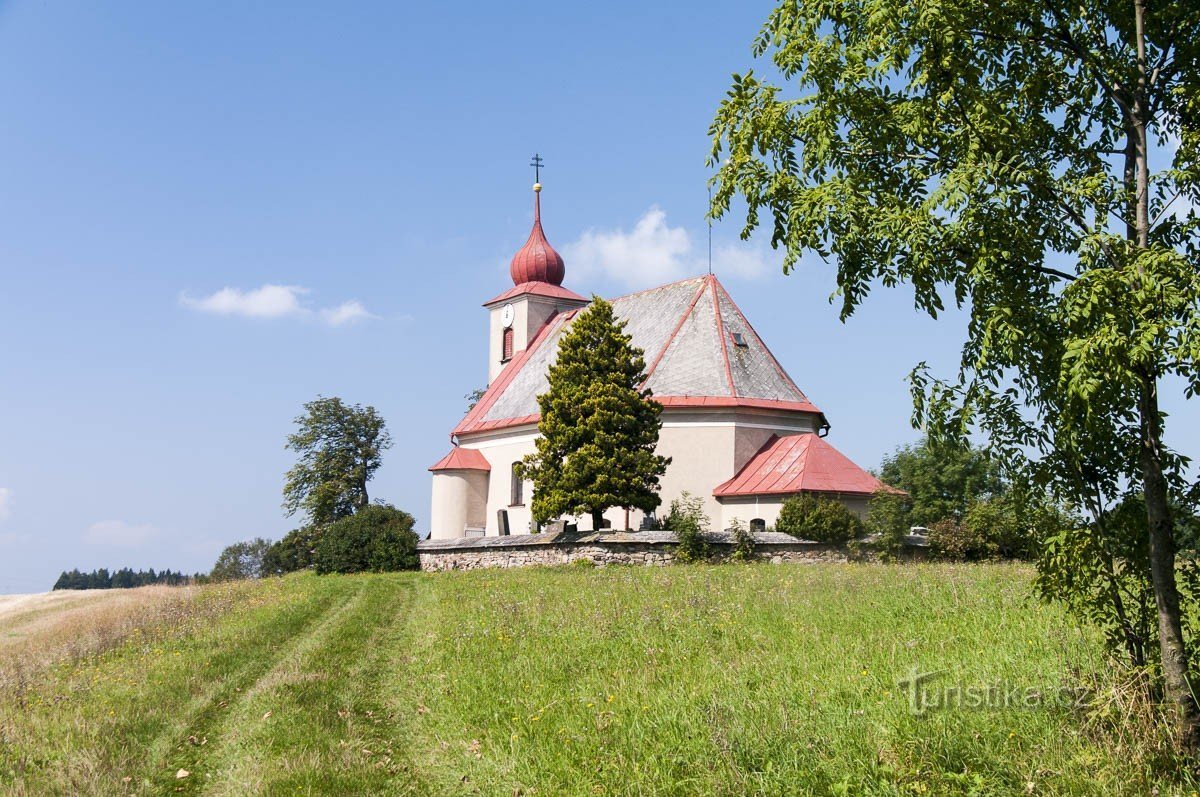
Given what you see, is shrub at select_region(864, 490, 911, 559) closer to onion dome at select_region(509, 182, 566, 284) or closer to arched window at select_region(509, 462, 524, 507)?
arched window at select_region(509, 462, 524, 507)

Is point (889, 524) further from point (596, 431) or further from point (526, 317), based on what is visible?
point (526, 317)

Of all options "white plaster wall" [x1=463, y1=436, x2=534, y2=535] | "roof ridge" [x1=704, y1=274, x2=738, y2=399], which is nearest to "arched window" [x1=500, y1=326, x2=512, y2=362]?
"white plaster wall" [x1=463, y1=436, x2=534, y2=535]

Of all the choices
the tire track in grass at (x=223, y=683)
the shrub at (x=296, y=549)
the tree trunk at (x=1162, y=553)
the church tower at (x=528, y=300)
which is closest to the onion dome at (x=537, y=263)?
the church tower at (x=528, y=300)

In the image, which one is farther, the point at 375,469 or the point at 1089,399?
the point at 375,469

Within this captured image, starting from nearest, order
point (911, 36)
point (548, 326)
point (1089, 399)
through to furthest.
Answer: point (1089, 399) < point (911, 36) < point (548, 326)

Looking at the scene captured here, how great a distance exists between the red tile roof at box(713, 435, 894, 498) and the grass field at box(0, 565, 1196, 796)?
17646mm

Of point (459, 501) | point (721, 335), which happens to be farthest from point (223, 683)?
point (459, 501)

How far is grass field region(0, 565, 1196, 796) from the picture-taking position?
632 centimetres

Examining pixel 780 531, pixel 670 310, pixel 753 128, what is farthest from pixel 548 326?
pixel 753 128

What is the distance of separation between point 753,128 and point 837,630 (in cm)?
609

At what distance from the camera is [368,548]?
118ft

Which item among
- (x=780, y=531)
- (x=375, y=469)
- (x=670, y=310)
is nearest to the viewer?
(x=780, y=531)

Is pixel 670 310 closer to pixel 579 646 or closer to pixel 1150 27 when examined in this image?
pixel 579 646

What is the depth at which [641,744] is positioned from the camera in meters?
7.03
